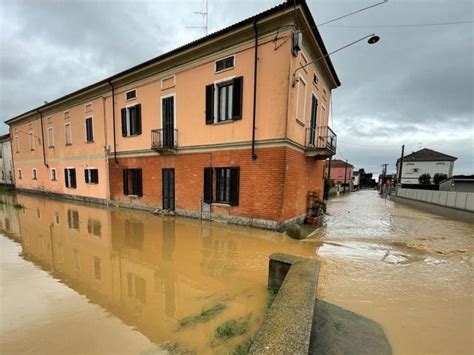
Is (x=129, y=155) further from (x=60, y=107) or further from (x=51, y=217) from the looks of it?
(x=60, y=107)

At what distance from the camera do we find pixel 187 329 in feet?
8.82

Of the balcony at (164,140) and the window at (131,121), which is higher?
the window at (131,121)

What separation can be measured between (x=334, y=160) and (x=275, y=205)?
1819 inches

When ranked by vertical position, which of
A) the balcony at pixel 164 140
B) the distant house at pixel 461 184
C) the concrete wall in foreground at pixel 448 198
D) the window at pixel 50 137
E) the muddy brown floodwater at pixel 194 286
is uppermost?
the window at pixel 50 137

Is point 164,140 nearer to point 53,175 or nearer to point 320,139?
point 320,139

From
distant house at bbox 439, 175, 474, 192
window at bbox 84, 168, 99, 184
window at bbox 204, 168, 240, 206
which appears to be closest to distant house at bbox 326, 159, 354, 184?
distant house at bbox 439, 175, 474, 192

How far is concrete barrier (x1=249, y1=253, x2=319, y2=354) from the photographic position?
156 cm

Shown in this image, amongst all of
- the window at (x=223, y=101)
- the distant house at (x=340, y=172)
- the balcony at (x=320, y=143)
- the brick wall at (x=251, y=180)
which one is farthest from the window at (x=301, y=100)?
the distant house at (x=340, y=172)

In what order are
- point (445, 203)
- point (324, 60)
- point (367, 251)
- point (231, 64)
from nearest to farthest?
point (367, 251) → point (231, 64) → point (324, 60) → point (445, 203)

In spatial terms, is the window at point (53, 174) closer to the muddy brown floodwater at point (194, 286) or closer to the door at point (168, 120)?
the muddy brown floodwater at point (194, 286)

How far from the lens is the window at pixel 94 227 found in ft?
23.6

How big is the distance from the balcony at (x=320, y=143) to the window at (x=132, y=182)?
8677 mm

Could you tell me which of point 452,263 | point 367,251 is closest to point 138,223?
point 367,251

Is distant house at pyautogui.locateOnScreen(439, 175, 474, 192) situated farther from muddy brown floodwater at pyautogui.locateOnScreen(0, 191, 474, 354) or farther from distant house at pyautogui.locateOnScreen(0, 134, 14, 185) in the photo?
distant house at pyautogui.locateOnScreen(0, 134, 14, 185)
